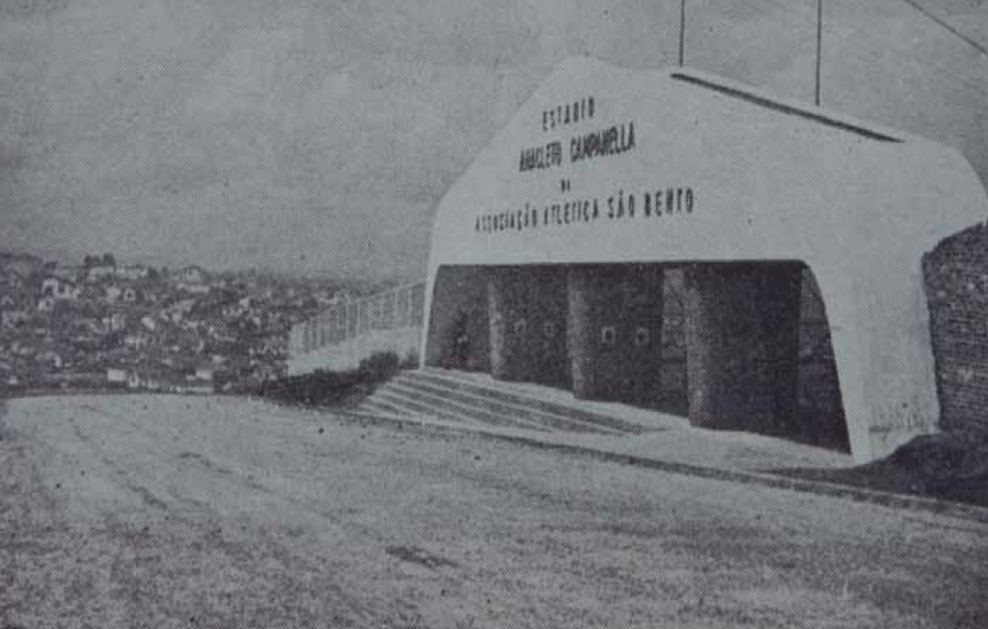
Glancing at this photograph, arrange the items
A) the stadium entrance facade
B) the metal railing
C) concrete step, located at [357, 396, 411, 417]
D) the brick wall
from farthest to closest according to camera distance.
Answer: the metal railing
concrete step, located at [357, 396, 411, 417]
the stadium entrance facade
the brick wall

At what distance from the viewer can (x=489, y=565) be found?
8.32 m

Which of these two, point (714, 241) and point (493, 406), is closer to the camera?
point (714, 241)

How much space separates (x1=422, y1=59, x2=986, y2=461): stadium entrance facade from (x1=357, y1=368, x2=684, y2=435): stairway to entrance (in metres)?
1.02

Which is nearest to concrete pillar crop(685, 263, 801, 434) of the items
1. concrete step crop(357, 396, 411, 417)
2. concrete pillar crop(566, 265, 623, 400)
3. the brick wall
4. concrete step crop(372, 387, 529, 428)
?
the brick wall

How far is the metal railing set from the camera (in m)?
33.4

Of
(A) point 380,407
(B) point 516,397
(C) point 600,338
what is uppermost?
(C) point 600,338

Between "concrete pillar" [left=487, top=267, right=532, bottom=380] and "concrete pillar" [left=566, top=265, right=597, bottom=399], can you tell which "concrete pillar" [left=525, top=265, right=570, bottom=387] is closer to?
"concrete pillar" [left=487, top=267, right=532, bottom=380]

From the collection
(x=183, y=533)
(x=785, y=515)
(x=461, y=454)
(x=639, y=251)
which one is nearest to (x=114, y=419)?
(x=461, y=454)

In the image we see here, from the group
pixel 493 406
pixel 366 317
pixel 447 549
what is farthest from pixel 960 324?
pixel 366 317

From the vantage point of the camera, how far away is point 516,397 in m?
23.9

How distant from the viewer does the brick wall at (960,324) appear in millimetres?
15109

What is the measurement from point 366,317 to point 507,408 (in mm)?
13198

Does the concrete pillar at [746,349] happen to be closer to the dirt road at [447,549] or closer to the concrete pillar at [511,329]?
the dirt road at [447,549]

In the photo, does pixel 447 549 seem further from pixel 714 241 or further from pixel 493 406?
pixel 493 406
